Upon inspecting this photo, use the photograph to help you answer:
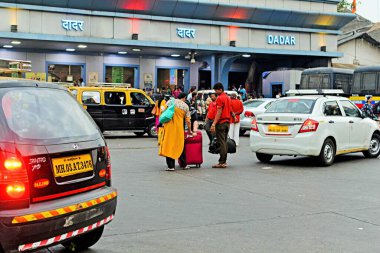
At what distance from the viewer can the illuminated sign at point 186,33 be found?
27.9 meters

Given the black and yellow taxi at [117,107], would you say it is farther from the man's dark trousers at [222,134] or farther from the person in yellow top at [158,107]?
the man's dark trousers at [222,134]

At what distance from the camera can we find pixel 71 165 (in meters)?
4.62

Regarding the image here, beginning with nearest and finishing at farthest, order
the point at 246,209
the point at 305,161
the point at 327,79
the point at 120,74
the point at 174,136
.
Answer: the point at 246,209 → the point at 174,136 → the point at 305,161 → the point at 327,79 → the point at 120,74

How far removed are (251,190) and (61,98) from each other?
181 inches

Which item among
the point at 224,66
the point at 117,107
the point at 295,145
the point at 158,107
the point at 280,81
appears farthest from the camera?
the point at 280,81

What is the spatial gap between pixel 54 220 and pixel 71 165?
566 millimetres

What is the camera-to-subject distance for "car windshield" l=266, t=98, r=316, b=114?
1173cm

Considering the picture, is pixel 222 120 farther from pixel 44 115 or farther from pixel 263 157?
pixel 44 115

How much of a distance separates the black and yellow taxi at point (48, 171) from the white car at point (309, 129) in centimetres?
694

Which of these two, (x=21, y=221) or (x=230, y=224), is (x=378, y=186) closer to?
(x=230, y=224)

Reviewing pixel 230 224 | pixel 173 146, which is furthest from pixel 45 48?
pixel 230 224

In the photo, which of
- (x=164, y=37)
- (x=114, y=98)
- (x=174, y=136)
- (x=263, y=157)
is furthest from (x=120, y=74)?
(x=174, y=136)

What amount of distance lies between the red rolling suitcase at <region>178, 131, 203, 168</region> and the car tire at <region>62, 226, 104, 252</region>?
6.01 m

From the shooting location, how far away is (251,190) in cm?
873
